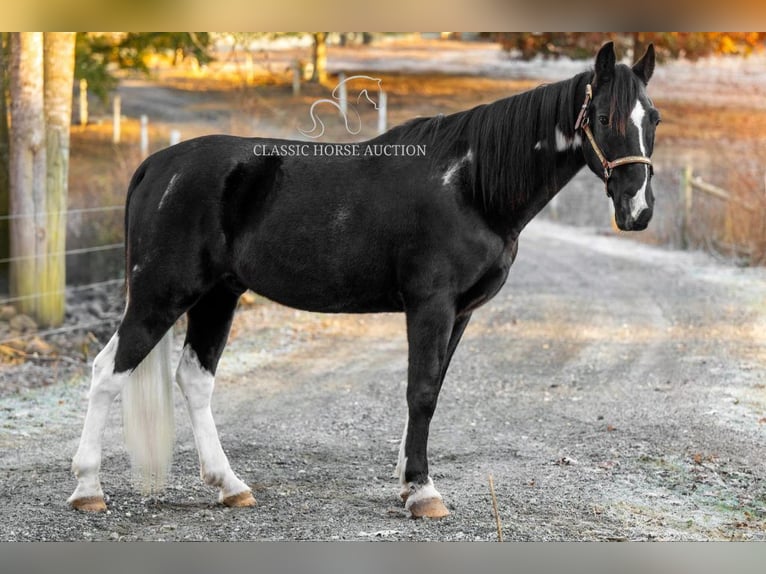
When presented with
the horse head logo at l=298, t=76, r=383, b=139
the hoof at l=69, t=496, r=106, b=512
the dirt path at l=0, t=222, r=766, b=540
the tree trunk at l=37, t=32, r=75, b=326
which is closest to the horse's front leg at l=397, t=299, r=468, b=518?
the dirt path at l=0, t=222, r=766, b=540

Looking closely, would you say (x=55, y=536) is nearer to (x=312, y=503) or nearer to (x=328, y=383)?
(x=312, y=503)

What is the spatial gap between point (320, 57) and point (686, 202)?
3436 mm

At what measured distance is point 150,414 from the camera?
362cm

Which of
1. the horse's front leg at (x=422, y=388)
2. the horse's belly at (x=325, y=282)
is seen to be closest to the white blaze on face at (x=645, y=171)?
the horse's front leg at (x=422, y=388)

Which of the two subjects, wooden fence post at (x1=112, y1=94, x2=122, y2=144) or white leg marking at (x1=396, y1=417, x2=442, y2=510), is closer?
white leg marking at (x1=396, y1=417, x2=442, y2=510)

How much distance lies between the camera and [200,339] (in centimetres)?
362

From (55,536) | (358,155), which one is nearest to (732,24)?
(358,155)

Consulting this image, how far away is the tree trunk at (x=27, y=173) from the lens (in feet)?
20.2

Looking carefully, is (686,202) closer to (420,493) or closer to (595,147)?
(595,147)

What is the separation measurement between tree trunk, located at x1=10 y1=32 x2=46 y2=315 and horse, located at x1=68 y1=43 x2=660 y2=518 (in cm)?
301

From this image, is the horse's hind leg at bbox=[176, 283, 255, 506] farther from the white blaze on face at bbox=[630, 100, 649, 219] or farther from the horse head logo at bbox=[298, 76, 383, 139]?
the white blaze on face at bbox=[630, 100, 649, 219]

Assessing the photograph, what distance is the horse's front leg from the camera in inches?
129

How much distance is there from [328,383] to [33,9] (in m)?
2.70

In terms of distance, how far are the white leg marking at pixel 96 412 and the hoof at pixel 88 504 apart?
0.04 meters
